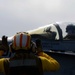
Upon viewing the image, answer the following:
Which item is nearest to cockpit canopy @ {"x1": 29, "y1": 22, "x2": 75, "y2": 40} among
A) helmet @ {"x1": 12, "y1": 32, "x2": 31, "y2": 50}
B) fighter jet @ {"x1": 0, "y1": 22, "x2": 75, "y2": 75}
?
fighter jet @ {"x1": 0, "y1": 22, "x2": 75, "y2": 75}

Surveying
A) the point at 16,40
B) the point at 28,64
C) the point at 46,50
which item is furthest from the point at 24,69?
the point at 46,50

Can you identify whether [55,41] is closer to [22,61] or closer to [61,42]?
[61,42]

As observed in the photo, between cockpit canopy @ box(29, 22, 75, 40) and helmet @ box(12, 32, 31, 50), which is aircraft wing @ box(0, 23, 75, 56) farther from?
helmet @ box(12, 32, 31, 50)

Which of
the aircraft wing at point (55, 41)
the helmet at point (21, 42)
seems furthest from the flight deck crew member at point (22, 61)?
the aircraft wing at point (55, 41)

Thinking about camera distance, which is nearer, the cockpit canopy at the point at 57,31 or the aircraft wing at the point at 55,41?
the aircraft wing at the point at 55,41

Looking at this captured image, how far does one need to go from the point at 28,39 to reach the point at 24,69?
0.44 m

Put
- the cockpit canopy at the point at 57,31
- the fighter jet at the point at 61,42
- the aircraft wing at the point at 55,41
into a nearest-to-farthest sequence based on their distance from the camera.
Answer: the fighter jet at the point at 61,42
the aircraft wing at the point at 55,41
the cockpit canopy at the point at 57,31

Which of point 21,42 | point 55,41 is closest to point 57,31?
point 55,41

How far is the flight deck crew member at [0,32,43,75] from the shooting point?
16.2 ft

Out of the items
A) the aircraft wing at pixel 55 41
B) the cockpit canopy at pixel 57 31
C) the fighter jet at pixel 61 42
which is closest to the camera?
the fighter jet at pixel 61 42

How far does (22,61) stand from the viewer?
4.93 meters

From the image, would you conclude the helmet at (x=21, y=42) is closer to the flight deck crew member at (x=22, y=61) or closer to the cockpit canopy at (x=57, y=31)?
the flight deck crew member at (x=22, y=61)

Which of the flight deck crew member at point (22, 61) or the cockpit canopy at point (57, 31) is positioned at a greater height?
the cockpit canopy at point (57, 31)

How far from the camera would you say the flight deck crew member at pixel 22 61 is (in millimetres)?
4926
